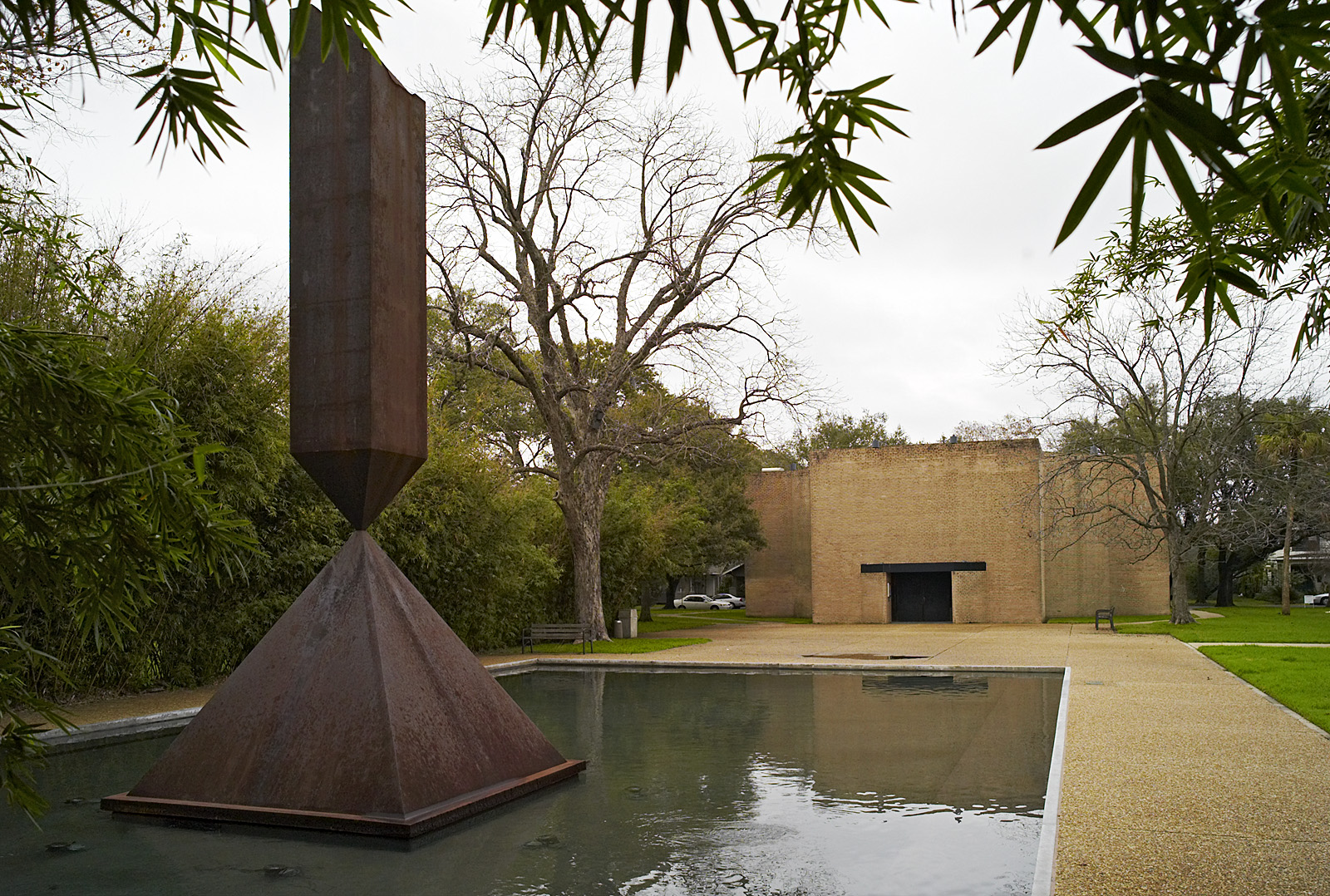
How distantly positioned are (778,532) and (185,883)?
34.6 meters

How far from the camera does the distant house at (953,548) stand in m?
32.5

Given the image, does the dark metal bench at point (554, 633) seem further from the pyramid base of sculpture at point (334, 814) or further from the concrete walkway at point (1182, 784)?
the pyramid base of sculpture at point (334, 814)

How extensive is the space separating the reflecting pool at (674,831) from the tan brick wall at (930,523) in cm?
2317

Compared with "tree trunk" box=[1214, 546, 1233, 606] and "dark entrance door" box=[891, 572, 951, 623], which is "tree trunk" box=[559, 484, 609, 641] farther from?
"tree trunk" box=[1214, 546, 1233, 606]

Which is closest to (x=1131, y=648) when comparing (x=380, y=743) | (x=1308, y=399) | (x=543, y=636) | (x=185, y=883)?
(x=543, y=636)

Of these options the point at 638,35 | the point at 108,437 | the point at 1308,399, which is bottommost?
the point at 108,437

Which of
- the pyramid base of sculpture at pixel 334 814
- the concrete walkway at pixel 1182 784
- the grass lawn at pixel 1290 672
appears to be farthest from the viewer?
the grass lawn at pixel 1290 672

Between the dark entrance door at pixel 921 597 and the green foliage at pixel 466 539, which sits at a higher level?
the green foliage at pixel 466 539

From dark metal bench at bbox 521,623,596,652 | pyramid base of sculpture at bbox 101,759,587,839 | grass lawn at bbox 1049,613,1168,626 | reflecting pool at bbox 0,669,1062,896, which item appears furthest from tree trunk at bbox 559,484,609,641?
grass lawn at bbox 1049,613,1168,626

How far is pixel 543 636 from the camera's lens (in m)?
20.5

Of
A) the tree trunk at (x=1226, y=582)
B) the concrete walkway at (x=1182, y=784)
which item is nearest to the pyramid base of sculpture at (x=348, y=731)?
the concrete walkway at (x=1182, y=784)

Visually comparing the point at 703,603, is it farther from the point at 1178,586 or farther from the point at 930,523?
the point at 1178,586

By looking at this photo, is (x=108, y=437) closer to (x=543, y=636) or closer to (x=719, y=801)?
(x=719, y=801)

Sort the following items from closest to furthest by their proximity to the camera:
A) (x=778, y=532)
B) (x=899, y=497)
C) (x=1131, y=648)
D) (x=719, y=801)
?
(x=719, y=801) → (x=1131, y=648) → (x=899, y=497) → (x=778, y=532)
